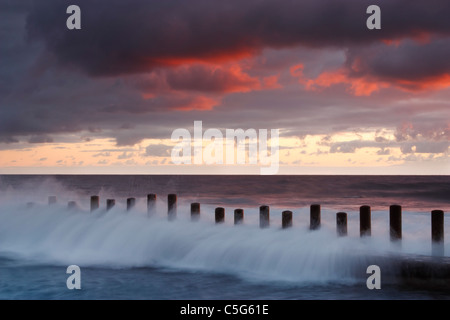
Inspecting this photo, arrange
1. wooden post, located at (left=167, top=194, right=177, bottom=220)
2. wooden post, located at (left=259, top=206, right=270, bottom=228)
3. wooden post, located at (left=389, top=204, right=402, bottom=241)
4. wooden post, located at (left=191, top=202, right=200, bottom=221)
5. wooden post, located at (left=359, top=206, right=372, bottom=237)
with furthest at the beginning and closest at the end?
1. wooden post, located at (left=167, top=194, right=177, bottom=220)
2. wooden post, located at (left=191, top=202, right=200, bottom=221)
3. wooden post, located at (left=259, top=206, right=270, bottom=228)
4. wooden post, located at (left=359, top=206, right=372, bottom=237)
5. wooden post, located at (left=389, top=204, right=402, bottom=241)

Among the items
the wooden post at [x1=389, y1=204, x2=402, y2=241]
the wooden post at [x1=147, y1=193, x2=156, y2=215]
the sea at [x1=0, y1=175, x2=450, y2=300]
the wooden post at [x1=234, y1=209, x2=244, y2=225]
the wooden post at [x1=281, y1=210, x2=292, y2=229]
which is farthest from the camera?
the wooden post at [x1=147, y1=193, x2=156, y2=215]

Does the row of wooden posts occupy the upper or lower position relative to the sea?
upper

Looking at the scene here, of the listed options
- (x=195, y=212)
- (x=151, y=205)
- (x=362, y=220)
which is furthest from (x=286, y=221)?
(x=151, y=205)

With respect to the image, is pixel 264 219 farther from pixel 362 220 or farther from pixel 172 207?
pixel 172 207

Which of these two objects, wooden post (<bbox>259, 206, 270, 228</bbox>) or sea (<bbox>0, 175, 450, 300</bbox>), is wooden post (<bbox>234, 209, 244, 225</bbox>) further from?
wooden post (<bbox>259, 206, 270, 228</bbox>)

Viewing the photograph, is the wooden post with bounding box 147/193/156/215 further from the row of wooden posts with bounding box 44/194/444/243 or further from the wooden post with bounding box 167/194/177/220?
the row of wooden posts with bounding box 44/194/444/243

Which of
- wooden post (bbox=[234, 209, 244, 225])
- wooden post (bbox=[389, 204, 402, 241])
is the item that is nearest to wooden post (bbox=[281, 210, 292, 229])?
wooden post (bbox=[234, 209, 244, 225])

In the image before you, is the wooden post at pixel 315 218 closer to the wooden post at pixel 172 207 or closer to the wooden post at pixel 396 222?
the wooden post at pixel 396 222

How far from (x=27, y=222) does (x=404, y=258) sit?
1325cm

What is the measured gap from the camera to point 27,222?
56.2 feet

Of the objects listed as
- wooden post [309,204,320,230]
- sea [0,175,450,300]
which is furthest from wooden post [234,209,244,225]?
wooden post [309,204,320,230]

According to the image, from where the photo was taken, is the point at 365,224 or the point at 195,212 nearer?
the point at 365,224

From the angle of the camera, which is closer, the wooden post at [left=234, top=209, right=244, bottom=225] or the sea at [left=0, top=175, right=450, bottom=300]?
the sea at [left=0, top=175, right=450, bottom=300]
